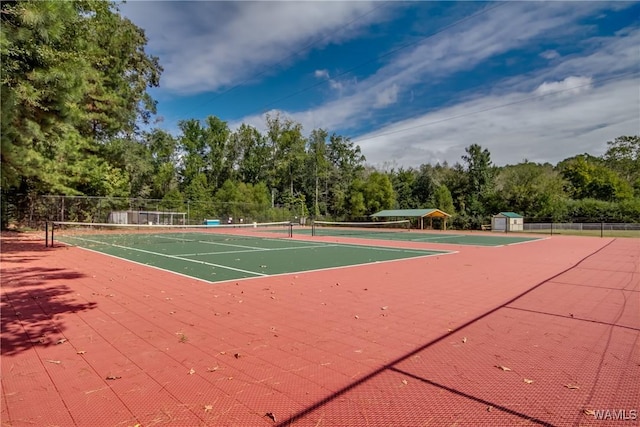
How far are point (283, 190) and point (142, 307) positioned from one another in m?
61.5

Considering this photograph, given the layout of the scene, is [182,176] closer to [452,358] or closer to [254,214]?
[254,214]

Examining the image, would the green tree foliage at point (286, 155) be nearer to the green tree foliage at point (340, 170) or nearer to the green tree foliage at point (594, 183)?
the green tree foliage at point (340, 170)

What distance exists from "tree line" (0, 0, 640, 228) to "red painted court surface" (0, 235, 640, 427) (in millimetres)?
4835

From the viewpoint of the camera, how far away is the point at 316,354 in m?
4.15

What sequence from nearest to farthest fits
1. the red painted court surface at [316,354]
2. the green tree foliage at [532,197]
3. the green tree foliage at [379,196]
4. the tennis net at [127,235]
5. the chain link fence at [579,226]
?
the red painted court surface at [316,354], the tennis net at [127,235], the chain link fence at [579,226], the green tree foliage at [532,197], the green tree foliage at [379,196]

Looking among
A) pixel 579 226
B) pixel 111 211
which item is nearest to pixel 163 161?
pixel 111 211

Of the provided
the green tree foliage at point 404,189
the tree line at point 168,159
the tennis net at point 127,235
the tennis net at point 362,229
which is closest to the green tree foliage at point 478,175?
the tree line at point 168,159

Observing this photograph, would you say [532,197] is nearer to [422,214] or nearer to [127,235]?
[422,214]

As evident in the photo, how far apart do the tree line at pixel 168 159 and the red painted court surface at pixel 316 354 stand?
484cm

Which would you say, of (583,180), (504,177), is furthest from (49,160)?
(583,180)

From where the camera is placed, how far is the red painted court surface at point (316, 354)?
293cm

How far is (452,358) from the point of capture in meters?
4.04

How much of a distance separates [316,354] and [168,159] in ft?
201

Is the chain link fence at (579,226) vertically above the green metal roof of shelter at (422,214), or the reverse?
the green metal roof of shelter at (422,214)
